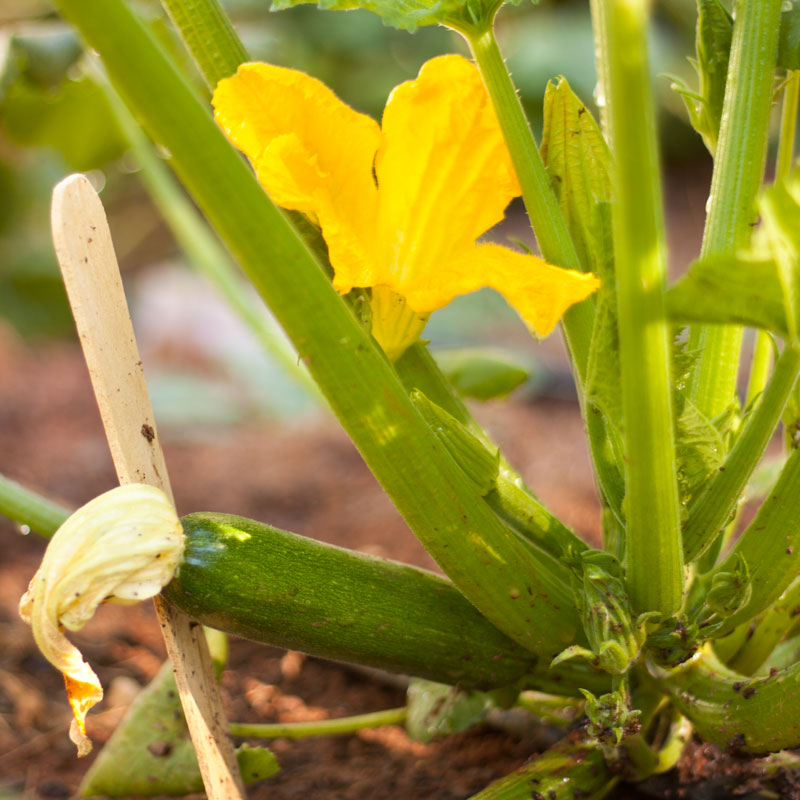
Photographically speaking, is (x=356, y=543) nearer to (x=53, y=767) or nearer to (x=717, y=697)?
(x=53, y=767)

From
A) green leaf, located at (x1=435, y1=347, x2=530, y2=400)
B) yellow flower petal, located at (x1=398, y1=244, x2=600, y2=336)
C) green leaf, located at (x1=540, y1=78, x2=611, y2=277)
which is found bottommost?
yellow flower petal, located at (x1=398, y1=244, x2=600, y2=336)

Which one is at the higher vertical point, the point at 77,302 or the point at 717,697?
the point at 77,302

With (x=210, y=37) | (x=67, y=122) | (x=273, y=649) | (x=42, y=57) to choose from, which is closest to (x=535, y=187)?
(x=210, y=37)

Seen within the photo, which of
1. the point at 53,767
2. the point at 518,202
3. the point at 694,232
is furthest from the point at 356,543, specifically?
the point at 518,202

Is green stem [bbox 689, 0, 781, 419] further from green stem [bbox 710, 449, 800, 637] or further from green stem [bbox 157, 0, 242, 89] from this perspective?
green stem [bbox 157, 0, 242, 89]

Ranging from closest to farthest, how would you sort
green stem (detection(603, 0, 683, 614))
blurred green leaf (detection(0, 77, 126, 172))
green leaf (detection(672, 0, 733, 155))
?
green stem (detection(603, 0, 683, 614))
green leaf (detection(672, 0, 733, 155))
blurred green leaf (detection(0, 77, 126, 172))

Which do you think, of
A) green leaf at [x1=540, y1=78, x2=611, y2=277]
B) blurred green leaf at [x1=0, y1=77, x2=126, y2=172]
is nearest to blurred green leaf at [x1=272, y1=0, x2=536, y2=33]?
green leaf at [x1=540, y1=78, x2=611, y2=277]

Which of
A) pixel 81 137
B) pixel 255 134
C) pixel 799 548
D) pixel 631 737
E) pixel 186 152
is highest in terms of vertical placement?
pixel 81 137

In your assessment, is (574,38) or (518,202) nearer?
(574,38)
